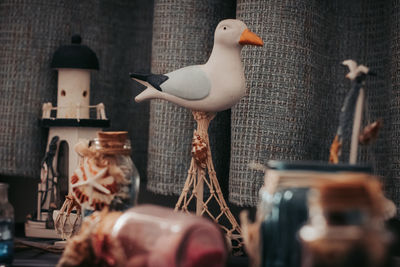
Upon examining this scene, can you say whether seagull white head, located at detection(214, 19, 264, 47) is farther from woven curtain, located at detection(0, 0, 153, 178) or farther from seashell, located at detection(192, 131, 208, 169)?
woven curtain, located at detection(0, 0, 153, 178)

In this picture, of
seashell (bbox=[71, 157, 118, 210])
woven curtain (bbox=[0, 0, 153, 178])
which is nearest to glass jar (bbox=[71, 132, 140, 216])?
seashell (bbox=[71, 157, 118, 210])

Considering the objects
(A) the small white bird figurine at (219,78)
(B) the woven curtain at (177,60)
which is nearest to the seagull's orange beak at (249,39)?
(A) the small white bird figurine at (219,78)

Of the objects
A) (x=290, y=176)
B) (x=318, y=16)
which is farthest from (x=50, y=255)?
(x=318, y=16)

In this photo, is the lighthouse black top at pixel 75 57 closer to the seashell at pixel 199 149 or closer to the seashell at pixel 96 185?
the seashell at pixel 199 149

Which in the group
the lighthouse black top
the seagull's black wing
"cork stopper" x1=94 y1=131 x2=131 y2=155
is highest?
the lighthouse black top

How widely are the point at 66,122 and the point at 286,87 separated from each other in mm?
456

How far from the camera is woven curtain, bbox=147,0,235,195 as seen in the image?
1287 millimetres

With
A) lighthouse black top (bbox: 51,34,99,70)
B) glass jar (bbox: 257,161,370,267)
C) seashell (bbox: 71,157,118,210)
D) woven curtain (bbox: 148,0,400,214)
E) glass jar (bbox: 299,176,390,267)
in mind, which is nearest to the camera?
glass jar (bbox: 299,176,390,267)

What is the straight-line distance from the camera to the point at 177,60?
1288 millimetres

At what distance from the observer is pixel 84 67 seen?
1281mm

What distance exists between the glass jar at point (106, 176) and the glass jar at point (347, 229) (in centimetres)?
35

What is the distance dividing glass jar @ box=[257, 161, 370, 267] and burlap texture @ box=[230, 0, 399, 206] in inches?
20.5

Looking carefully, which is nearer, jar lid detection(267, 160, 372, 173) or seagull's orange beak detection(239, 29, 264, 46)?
jar lid detection(267, 160, 372, 173)

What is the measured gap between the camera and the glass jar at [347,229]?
0.49 m
